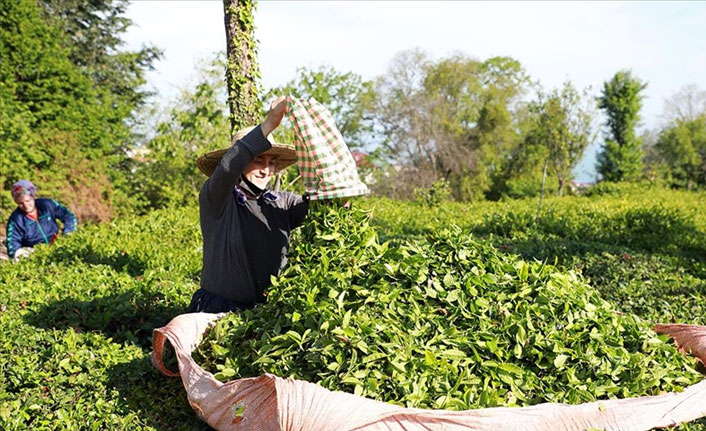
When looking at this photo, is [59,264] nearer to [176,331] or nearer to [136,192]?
[176,331]

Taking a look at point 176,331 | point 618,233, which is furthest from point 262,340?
point 618,233

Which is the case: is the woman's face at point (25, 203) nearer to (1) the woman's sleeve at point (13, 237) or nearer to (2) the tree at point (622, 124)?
(1) the woman's sleeve at point (13, 237)

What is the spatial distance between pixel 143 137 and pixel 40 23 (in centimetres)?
685

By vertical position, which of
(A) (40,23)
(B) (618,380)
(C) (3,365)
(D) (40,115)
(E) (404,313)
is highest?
(A) (40,23)

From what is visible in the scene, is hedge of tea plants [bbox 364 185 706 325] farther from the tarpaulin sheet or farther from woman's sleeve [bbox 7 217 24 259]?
woman's sleeve [bbox 7 217 24 259]

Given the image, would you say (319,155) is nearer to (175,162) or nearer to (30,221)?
(30,221)

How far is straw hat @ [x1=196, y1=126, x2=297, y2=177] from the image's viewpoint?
3332 millimetres

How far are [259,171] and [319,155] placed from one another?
466 millimetres

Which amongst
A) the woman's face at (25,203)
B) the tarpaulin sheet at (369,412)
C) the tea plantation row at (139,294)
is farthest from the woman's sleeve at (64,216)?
the tarpaulin sheet at (369,412)

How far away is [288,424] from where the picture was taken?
2.14 metres

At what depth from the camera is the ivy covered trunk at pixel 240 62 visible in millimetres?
5203

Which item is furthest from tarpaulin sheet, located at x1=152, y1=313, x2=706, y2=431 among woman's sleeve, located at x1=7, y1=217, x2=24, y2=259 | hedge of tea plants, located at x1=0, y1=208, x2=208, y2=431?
woman's sleeve, located at x1=7, y1=217, x2=24, y2=259

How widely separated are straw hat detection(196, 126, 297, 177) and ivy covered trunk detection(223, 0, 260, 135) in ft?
5.02

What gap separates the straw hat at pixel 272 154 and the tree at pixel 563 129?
18.0 m
